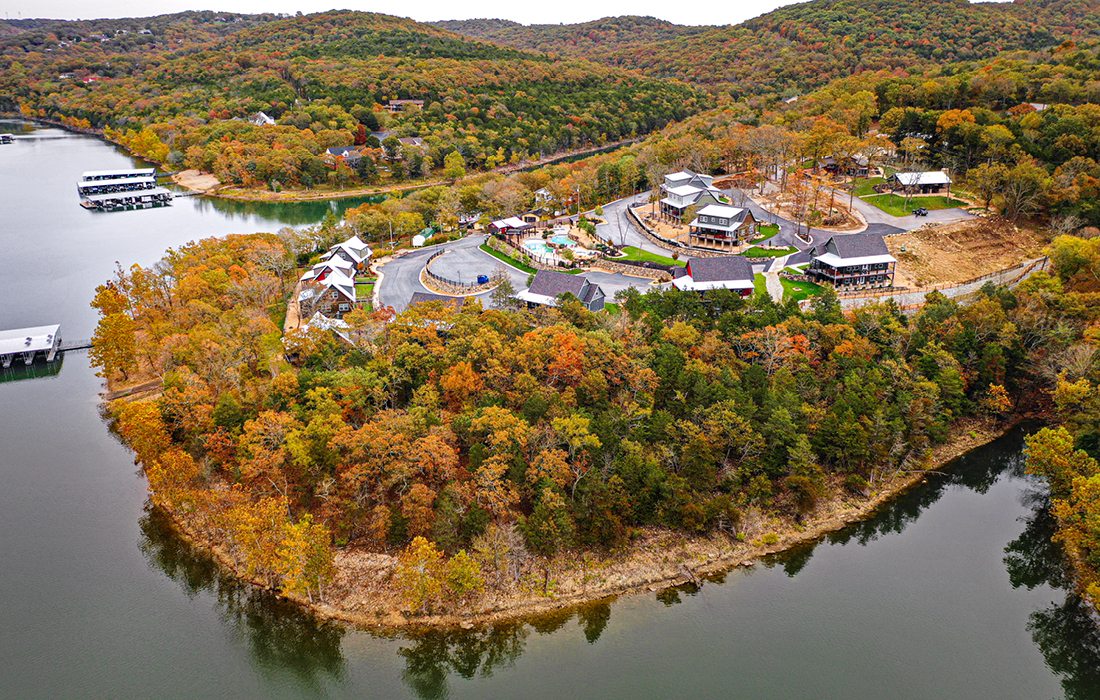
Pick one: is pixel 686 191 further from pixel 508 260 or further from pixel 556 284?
pixel 556 284

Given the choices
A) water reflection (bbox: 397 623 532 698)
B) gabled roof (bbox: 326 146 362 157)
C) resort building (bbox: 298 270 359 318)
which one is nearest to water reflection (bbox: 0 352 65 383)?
resort building (bbox: 298 270 359 318)

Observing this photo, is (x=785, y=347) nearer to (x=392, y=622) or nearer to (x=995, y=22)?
(x=392, y=622)

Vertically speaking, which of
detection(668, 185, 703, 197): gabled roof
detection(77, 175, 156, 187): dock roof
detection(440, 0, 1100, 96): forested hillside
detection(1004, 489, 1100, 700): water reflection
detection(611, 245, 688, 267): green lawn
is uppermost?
detection(440, 0, 1100, 96): forested hillside

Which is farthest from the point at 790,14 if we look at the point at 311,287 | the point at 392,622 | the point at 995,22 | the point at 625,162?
the point at 392,622

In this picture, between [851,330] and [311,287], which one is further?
[311,287]

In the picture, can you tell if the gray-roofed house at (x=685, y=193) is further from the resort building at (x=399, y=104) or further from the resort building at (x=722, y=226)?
the resort building at (x=399, y=104)

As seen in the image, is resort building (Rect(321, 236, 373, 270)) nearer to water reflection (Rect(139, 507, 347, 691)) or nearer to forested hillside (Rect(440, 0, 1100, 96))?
water reflection (Rect(139, 507, 347, 691))
